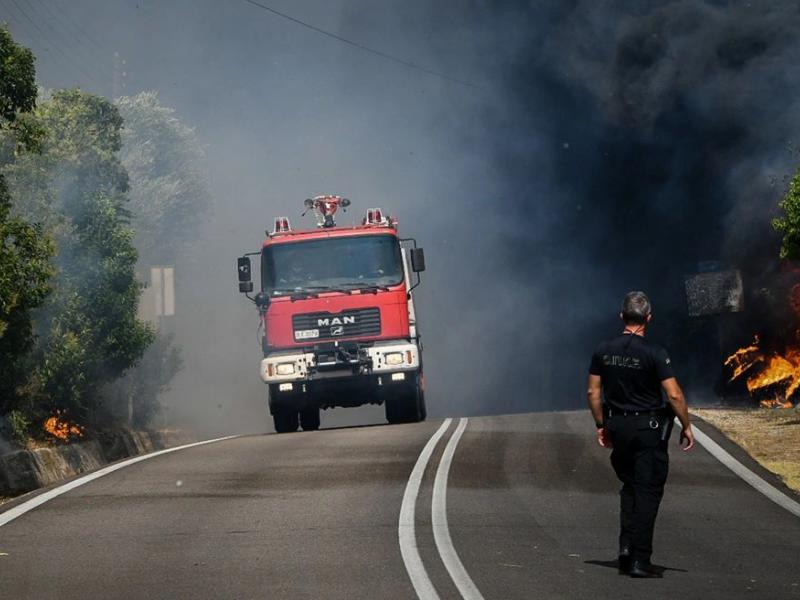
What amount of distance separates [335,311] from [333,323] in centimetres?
20

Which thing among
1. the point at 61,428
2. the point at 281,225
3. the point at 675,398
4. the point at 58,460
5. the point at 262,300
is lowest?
the point at 675,398

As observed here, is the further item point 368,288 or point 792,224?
point 368,288

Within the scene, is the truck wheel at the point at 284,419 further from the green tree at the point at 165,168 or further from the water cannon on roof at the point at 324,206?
the green tree at the point at 165,168

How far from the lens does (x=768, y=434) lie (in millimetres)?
22312

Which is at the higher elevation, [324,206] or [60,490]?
[324,206]

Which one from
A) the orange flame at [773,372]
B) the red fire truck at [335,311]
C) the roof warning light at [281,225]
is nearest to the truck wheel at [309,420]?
the red fire truck at [335,311]

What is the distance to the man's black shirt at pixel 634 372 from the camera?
10969 mm

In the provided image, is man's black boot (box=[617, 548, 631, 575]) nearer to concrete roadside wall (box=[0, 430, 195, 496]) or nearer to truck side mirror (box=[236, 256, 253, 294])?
concrete roadside wall (box=[0, 430, 195, 496])

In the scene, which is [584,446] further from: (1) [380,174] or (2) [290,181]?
(2) [290,181]

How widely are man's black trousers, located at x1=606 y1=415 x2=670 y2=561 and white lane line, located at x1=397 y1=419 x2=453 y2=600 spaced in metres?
1.48

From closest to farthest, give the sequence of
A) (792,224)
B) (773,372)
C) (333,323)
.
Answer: (792,224) → (333,323) → (773,372)

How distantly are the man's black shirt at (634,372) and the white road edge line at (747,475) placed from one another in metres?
3.97

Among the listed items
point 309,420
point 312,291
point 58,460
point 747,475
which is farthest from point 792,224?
point 58,460

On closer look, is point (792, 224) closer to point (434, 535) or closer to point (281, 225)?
point (281, 225)
